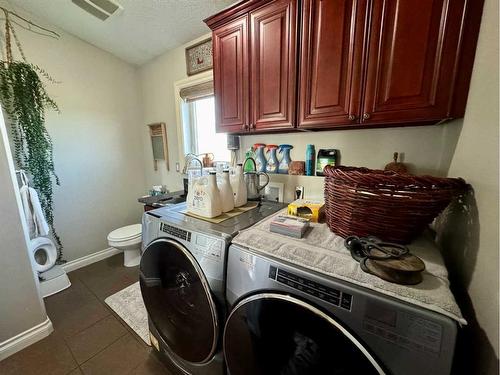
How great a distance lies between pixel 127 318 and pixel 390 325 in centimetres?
190

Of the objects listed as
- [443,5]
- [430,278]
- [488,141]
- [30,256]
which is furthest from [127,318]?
[443,5]

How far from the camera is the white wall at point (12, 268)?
4.23 ft

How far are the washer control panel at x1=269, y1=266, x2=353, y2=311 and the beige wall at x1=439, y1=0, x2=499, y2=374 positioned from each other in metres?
0.33

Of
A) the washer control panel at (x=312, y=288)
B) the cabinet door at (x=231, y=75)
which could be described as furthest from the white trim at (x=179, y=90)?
the washer control panel at (x=312, y=288)

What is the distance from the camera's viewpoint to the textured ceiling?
159cm

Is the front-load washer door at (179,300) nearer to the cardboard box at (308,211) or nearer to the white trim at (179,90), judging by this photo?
the cardboard box at (308,211)

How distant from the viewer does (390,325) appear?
493 mm

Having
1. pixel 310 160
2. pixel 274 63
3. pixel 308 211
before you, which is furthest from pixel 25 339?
pixel 274 63

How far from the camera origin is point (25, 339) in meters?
1.43

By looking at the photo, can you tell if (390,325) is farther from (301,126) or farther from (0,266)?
(0,266)

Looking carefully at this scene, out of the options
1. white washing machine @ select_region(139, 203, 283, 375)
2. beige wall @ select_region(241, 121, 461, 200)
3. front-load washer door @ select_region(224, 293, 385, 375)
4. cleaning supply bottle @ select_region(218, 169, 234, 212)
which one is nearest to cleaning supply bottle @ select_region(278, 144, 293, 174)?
beige wall @ select_region(241, 121, 461, 200)

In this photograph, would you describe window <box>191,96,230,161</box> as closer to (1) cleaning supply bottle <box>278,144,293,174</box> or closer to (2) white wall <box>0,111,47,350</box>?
(1) cleaning supply bottle <box>278,144,293,174</box>

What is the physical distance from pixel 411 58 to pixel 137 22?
2.10 meters

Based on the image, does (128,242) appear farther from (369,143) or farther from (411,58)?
(411,58)
